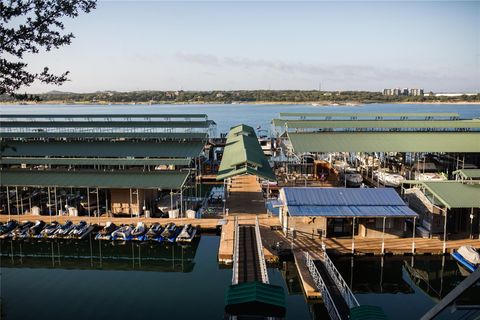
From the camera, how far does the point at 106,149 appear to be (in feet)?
128

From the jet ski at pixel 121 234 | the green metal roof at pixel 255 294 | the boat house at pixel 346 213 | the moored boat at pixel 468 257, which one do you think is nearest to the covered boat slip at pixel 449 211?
the moored boat at pixel 468 257

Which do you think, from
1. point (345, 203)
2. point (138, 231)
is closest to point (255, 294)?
point (345, 203)

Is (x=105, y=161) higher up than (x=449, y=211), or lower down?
higher up

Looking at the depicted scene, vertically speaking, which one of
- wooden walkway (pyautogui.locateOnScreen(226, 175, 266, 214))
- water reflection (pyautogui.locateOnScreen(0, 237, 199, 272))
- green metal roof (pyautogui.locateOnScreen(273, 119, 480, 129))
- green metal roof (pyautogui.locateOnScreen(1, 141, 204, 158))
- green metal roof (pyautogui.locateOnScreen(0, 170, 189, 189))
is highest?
green metal roof (pyautogui.locateOnScreen(273, 119, 480, 129))

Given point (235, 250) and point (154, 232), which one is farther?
point (154, 232)

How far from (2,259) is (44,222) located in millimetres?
4067

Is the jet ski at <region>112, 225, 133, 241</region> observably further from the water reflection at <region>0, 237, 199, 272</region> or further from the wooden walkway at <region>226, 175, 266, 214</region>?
the wooden walkway at <region>226, 175, 266, 214</region>

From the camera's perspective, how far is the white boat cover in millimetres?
23078

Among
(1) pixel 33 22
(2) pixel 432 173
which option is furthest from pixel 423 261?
(1) pixel 33 22

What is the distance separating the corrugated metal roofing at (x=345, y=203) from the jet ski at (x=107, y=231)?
1221 cm

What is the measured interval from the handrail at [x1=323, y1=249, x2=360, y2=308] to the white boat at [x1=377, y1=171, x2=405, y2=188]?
16521 millimetres

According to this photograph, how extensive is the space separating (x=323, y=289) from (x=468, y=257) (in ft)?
32.1

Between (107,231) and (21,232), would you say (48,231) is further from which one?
(107,231)

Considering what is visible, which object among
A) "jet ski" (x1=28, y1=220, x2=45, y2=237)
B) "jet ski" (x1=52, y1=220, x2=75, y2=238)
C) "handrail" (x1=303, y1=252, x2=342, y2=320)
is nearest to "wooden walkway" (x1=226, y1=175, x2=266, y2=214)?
"handrail" (x1=303, y1=252, x2=342, y2=320)
